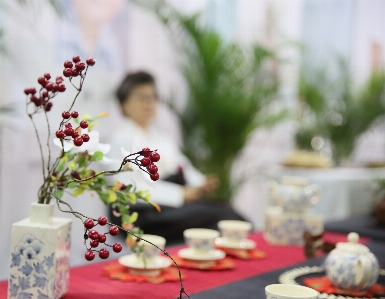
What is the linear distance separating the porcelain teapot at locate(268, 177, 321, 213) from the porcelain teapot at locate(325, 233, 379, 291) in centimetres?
63

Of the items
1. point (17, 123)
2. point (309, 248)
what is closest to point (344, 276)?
point (309, 248)

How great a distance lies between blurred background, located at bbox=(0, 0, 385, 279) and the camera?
2.96 meters

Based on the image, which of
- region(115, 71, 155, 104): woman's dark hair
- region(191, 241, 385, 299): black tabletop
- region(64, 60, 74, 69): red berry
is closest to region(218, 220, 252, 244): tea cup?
region(191, 241, 385, 299): black tabletop

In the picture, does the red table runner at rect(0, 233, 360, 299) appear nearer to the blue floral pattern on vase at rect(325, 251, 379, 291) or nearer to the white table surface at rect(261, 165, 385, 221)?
the blue floral pattern on vase at rect(325, 251, 379, 291)

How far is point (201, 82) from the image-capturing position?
375 centimetres

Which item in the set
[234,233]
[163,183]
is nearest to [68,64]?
[234,233]

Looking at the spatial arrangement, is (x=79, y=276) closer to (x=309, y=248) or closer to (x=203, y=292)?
(x=203, y=292)

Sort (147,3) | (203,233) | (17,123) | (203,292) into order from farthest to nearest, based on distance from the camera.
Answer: (147,3) → (17,123) → (203,233) → (203,292)

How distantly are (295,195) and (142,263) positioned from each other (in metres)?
0.77

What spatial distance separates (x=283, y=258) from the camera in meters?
1.74

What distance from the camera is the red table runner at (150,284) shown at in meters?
1.23

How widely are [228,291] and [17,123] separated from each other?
6.56 ft

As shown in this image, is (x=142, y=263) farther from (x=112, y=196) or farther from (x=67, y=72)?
(x=67, y=72)

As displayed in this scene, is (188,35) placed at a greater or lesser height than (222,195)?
greater
